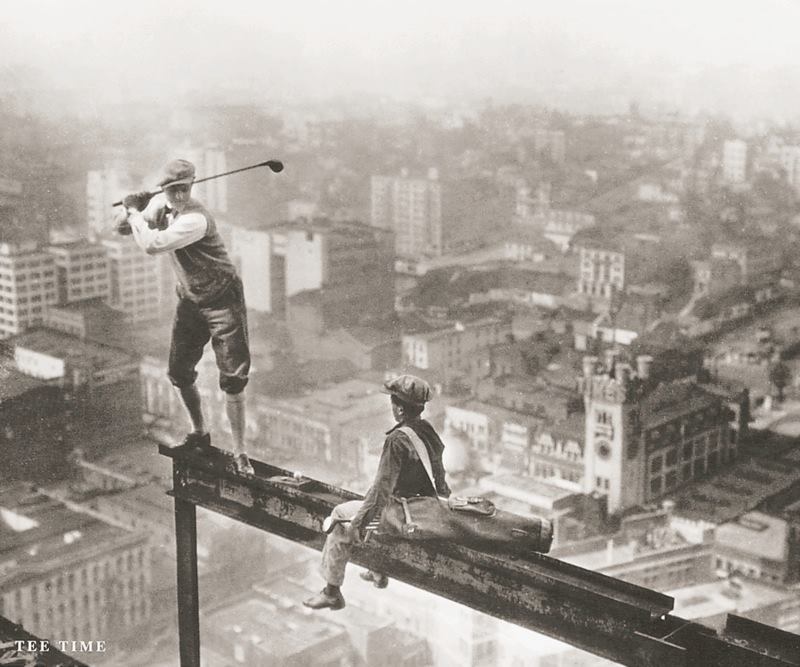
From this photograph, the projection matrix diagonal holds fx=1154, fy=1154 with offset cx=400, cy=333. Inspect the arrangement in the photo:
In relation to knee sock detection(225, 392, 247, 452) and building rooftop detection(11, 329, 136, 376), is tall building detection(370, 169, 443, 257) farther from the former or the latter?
knee sock detection(225, 392, 247, 452)

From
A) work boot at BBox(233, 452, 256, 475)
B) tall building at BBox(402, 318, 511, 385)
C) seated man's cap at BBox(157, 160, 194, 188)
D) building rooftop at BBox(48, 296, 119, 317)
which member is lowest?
tall building at BBox(402, 318, 511, 385)

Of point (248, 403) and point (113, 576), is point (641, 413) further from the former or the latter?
point (113, 576)

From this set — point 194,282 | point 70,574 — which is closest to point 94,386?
point 70,574

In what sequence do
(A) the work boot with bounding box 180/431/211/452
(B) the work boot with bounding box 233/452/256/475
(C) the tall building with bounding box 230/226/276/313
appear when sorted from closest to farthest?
(B) the work boot with bounding box 233/452/256/475
(A) the work boot with bounding box 180/431/211/452
(C) the tall building with bounding box 230/226/276/313

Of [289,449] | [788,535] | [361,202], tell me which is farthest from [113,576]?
[788,535]

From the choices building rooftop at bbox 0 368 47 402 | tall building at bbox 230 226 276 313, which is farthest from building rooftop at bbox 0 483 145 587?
Result: tall building at bbox 230 226 276 313

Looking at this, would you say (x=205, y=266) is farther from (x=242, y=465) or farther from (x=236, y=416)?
(x=242, y=465)

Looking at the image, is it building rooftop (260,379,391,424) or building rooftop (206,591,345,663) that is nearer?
building rooftop (206,591,345,663)
